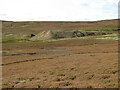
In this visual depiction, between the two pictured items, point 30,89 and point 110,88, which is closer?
point 110,88

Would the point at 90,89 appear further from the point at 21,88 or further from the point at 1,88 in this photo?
the point at 1,88

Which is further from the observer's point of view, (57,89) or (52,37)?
(52,37)

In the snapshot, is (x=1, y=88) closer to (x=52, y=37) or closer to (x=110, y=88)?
(x=110, y=88)

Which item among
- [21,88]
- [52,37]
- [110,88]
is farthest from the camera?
[52,37]

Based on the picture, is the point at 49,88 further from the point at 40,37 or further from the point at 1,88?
the point at 40,37

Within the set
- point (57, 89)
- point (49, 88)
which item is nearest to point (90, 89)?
point (57, 89)

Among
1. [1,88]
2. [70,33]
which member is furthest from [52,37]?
[1,88]

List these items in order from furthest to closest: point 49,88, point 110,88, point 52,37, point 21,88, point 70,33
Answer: point 70,33
point 52,37
point 21,88
point 49,88
point 110,88

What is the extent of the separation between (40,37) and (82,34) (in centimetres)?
3411

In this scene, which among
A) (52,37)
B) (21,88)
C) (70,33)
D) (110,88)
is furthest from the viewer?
(70,33)

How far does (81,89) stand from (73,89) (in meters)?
0.72

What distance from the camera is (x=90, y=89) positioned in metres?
12.8

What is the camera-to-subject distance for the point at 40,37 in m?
105

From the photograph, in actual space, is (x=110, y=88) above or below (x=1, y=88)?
above
